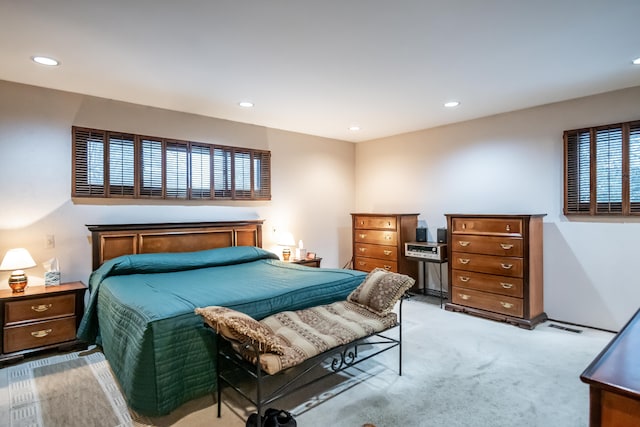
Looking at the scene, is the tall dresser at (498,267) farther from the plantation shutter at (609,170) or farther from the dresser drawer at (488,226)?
the plantation shutter at (609,170)

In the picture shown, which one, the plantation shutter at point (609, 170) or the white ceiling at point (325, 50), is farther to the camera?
the plantation shutter at point (609, 170)

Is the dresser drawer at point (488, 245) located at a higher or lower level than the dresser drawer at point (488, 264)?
higher

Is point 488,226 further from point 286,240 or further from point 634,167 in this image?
point 286,240

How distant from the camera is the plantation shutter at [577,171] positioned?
3771mm

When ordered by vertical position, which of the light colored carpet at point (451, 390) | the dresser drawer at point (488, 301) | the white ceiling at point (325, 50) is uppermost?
the white ceiling at point (325, 50)

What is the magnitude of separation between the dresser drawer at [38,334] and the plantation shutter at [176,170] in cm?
161

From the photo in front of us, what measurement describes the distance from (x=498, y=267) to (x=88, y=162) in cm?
452

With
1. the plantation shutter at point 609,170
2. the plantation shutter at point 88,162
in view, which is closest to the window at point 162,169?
the plantation shutter at point 88,162

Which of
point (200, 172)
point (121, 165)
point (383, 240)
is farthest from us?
point (383, 240)

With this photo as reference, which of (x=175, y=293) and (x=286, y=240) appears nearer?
(x=175, y=293)

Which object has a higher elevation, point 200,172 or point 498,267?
point 200,172

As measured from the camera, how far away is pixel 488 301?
4.08m

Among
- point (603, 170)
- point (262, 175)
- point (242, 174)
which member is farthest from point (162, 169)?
point (603, 170)

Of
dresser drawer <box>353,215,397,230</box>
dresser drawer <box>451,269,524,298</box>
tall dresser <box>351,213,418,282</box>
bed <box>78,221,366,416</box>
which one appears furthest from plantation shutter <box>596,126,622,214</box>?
bed <box>78,221,366,416</box>
